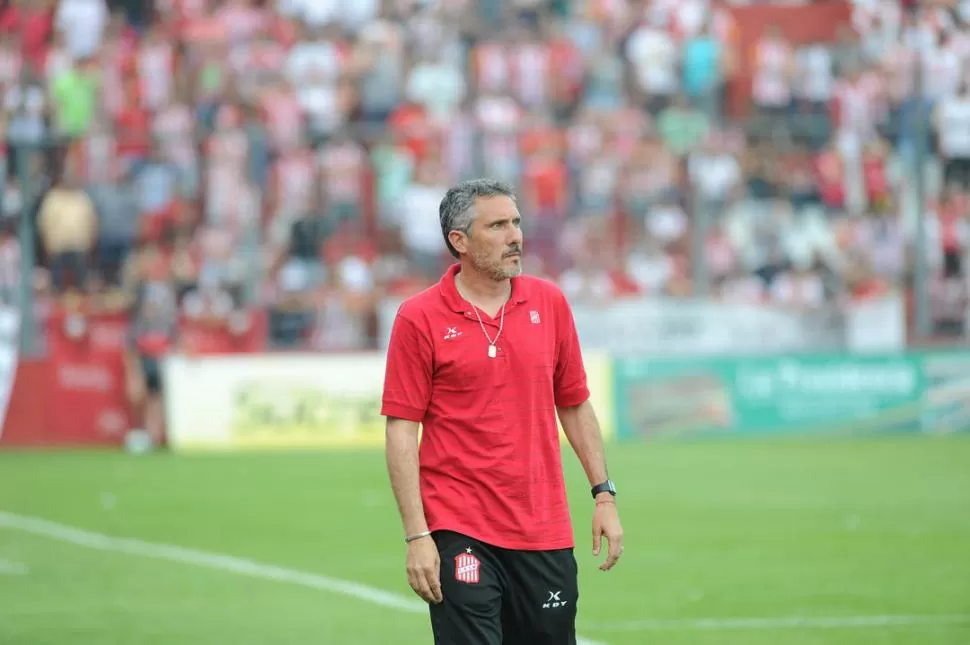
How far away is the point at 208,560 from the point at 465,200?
287 inches

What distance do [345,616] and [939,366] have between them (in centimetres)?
1441

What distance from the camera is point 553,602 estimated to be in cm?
544

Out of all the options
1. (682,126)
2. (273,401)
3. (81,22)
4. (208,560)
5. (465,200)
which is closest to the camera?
(465,200)

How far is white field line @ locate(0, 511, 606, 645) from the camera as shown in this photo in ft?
33.8

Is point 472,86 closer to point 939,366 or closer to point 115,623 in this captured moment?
point 939,366

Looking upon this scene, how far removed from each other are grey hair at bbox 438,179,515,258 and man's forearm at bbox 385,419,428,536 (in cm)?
65

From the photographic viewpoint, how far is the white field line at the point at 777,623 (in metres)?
8.99

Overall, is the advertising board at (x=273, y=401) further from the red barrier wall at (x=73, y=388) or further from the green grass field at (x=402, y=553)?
the green grass field at (x=402, y=553)

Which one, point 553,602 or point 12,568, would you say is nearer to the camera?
point 553,602

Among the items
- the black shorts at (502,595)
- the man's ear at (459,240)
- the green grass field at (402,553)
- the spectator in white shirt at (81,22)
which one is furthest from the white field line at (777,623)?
the spectator in white shirt at (81,22)

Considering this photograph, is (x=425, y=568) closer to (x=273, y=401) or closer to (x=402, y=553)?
(x=402, y=553)

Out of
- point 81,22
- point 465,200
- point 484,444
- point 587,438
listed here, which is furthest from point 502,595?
point 81,22

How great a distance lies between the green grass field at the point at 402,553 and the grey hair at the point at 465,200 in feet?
12.5

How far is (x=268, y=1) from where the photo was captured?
25.0m
